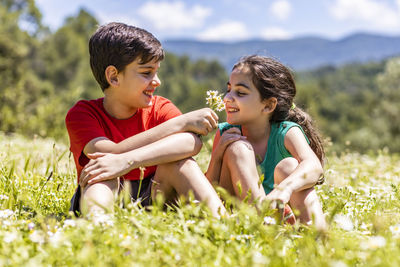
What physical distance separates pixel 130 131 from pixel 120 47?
1.98ft

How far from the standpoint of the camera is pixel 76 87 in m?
26.0

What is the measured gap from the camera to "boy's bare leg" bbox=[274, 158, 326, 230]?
244cm

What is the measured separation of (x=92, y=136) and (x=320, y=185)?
5.84ft

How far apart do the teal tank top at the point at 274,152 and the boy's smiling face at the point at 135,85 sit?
0.91m

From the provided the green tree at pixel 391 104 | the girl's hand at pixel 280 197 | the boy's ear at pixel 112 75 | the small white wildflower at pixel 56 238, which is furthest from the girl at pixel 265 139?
the green tree at pixel 391 104

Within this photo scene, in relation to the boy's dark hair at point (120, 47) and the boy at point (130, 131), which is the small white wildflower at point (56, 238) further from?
the boy's dark hair at point (120, 47)

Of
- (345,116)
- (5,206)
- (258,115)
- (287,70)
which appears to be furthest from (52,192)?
(345,116)

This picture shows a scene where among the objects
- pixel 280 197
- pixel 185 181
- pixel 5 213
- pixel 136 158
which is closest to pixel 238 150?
pixel 185 181

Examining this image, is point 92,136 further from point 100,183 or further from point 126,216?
point 126,216

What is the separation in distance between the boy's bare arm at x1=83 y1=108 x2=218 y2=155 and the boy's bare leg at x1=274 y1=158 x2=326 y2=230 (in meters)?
0.53

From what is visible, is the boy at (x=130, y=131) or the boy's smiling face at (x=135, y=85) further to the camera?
the boy's smiling face at (x=135, y=85)

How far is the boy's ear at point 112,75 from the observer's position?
305 cm

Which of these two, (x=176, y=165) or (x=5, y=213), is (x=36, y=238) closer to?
(x=5, y=213)

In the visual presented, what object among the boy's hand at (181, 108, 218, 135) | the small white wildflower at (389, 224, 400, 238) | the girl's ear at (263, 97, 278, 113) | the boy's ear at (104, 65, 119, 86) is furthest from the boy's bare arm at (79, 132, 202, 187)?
the small white wildflower at (389, 224, 400, 238)
